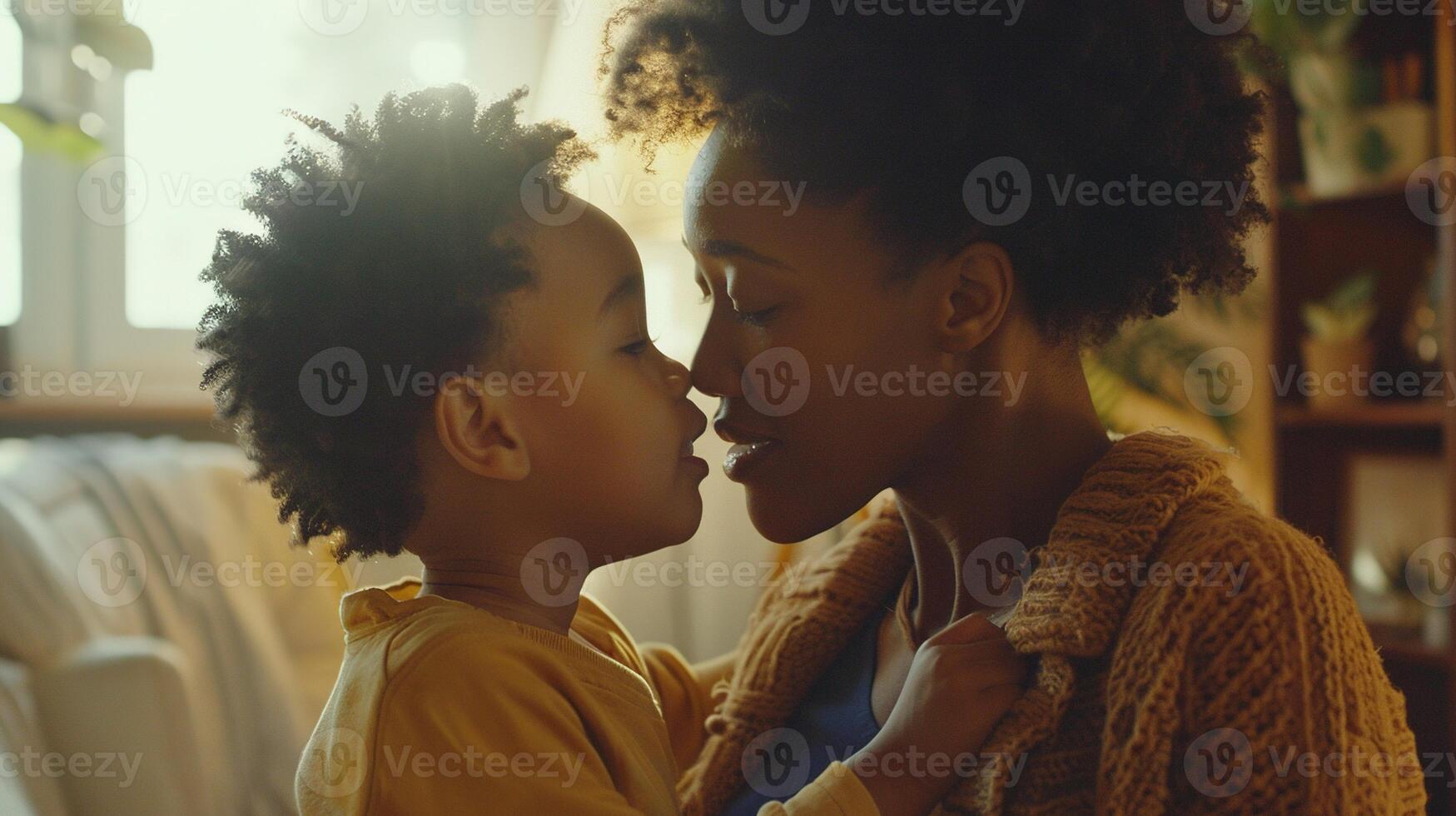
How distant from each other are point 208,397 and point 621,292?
1585mm

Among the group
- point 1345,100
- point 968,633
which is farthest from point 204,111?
point 1345,100

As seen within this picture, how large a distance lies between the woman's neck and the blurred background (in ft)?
1.97

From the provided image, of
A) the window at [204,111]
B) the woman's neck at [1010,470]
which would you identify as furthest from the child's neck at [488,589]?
the window at [204,111]

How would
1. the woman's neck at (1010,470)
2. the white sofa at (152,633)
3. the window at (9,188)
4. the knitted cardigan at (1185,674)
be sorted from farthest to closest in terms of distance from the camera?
1. the window at (9,188)
2. the white sofa at (152,633)
3. the woman's neck at (1010,470)
4. the knitted cardigan at (1185,674)

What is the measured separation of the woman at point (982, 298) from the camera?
74cm

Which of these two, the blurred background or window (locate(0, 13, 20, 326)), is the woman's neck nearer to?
the blurred background

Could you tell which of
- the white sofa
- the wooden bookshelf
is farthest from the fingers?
the wooden bookshelf

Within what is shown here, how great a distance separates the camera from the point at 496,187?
2.97 ft

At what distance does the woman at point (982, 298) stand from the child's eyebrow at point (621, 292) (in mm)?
58

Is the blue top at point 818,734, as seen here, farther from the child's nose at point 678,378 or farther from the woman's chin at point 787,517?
the child's nose at point 678,378

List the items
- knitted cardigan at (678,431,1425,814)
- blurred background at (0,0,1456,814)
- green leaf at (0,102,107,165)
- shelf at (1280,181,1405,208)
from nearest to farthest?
knitted cardigan at (678,431,1425,814), blurred background at (0,0,1456,814), green leaf at (0,102,107,165), shelf at (1280,181,1405,208)

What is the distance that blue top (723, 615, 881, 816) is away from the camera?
0.93 m

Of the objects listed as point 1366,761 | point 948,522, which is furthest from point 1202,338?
point 1366,761

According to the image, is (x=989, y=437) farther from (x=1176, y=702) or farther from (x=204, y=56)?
(x=204, y=56)
